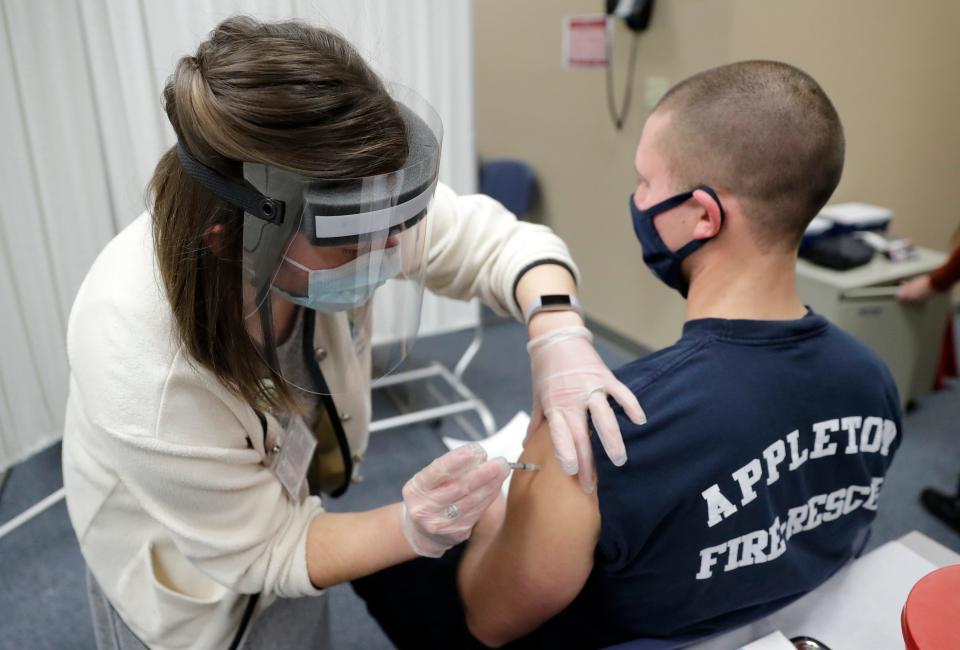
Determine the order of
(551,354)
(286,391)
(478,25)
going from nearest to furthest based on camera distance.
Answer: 1. (286,391)
2. (551,354)
3. (478,25)

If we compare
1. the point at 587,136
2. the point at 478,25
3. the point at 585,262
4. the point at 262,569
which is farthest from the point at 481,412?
the point at 478,25

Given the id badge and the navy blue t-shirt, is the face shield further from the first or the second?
the navy blue t-shirt

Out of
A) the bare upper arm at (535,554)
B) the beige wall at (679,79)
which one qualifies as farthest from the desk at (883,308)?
the bare upper arm at (535,554)

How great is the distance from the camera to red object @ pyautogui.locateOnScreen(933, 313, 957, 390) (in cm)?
303

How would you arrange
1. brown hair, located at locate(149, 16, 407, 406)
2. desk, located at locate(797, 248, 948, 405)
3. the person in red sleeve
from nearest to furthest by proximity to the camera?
brown hair, located at locate(149, 16, 407, 406) → the person in red sleeve → desk, located at locate(797, 248, 948, 405)

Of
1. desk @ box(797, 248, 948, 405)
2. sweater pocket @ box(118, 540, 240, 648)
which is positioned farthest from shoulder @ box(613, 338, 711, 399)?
desk @ box(797, 248, 948, 405)

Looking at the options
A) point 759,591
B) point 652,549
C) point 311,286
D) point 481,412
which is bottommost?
point 481,412

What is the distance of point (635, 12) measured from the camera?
2.85m

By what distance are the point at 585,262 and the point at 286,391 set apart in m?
2.83

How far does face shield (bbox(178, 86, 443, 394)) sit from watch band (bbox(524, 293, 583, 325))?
11.0 inches

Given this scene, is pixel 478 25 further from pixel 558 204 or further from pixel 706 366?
pixel 706 366

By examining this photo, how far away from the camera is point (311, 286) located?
94 cm

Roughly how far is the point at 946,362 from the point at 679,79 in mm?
1767

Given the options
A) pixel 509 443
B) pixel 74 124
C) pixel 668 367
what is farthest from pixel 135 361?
pixel 74 124
